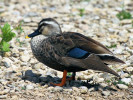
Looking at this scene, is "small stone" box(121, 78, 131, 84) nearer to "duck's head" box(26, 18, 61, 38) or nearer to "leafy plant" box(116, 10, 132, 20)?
"duck's head" box(26, 18, 61, 38)

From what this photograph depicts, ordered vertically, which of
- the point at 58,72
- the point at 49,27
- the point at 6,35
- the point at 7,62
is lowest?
the point at 58,72

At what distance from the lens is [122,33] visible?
924 centimetres

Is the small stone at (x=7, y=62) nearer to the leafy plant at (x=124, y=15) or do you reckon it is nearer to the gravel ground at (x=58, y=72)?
the gravel ground at (x=58, y=72)

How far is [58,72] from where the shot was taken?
23.3ft

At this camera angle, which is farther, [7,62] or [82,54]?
[7,62]

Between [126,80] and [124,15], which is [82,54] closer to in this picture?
[126,80]

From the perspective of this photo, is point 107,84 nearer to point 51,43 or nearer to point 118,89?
point 118,89

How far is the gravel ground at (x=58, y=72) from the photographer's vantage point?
5.95 meters

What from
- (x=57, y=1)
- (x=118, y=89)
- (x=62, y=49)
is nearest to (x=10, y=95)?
(x=62, y=49)

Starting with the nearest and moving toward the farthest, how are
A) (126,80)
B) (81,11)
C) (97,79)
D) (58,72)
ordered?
(126,80)
(97,79)
(58,72)
(81,11)

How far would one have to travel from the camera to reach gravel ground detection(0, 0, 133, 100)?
5945 millimetres

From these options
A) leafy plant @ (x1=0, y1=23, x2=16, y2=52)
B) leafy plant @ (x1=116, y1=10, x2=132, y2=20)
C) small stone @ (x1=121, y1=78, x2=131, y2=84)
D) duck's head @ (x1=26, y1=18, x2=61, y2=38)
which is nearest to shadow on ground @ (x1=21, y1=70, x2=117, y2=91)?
small stone @ (x1=121, y1=78, x2=131, y2=84)

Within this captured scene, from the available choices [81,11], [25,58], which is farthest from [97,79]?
[81,11]

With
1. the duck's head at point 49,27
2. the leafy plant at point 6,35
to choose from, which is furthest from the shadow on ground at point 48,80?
the leafy plant at point 6,35
